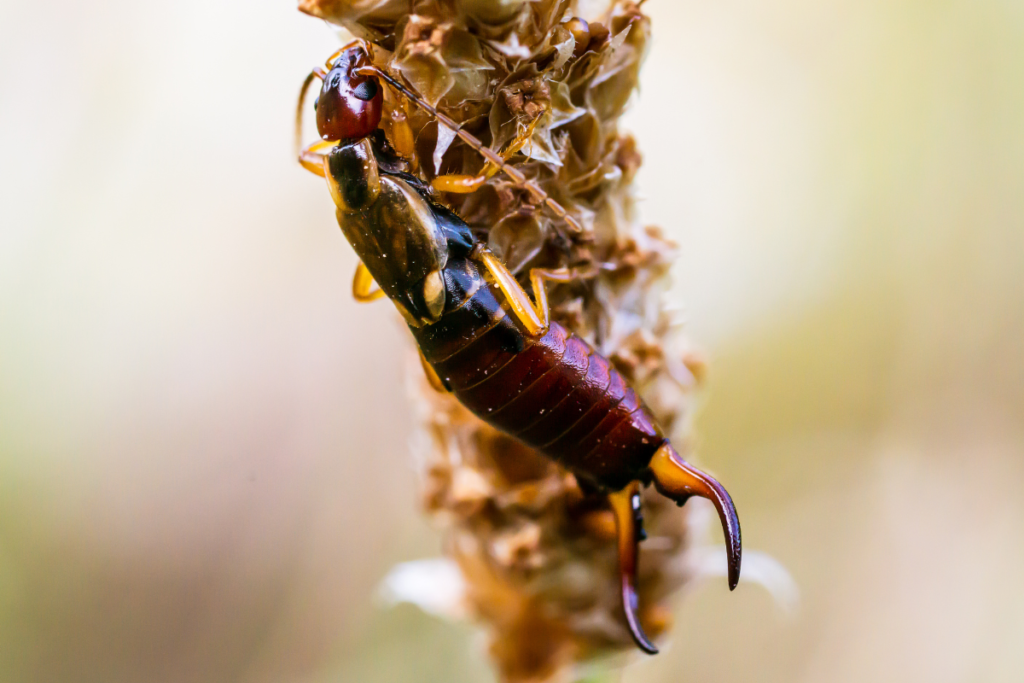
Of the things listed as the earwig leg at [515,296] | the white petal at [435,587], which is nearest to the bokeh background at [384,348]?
the white petal at [435,587]

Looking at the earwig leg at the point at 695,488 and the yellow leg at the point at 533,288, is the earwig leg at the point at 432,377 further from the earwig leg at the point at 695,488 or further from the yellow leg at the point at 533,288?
the earwig leg at the point at 695,488

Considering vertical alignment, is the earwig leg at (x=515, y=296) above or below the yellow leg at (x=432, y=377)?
above

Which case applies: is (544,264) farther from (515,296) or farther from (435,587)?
(435,587)

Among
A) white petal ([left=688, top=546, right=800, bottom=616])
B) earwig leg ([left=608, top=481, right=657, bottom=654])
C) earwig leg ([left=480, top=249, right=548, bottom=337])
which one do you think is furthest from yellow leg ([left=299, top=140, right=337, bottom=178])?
white petal ([left=688, top=546, right=800, bottom=616])

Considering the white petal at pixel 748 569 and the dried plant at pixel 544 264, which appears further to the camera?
the white petal at pixel 748 569

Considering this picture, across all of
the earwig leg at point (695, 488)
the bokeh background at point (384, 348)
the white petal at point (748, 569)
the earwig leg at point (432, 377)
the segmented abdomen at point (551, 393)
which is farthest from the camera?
the bokeh background at point (384, 348)

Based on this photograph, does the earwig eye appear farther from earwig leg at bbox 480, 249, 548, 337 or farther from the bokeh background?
the bokeh background

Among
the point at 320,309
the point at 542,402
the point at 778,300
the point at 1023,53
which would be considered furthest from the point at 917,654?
the point at 320,309
